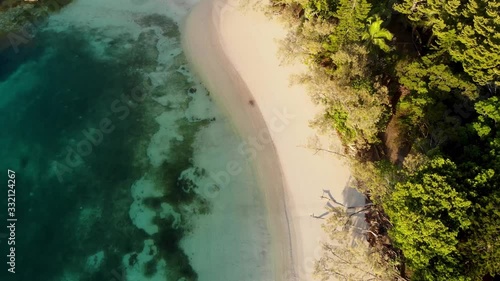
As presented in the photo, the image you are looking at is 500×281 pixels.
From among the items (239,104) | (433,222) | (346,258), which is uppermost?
(433,222)

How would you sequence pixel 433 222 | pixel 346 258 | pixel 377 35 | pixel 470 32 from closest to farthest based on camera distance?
pixel 433 222 → pixel 346 258 → pixel 470 32 → pixel 377 35

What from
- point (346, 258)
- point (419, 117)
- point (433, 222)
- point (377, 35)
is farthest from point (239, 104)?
point (433, 222)

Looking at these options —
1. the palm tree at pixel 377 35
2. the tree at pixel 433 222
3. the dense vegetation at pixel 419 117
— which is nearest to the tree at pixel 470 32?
the dense vegetation at pixel 419 117

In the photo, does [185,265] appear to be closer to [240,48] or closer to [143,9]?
[240,48]

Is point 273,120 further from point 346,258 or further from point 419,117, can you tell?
point 346,258

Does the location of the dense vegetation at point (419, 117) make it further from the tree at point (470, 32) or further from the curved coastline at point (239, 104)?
the curved coastline at point (239, 104)

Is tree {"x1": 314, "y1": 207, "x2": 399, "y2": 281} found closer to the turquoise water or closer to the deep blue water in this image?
the turquoise water
